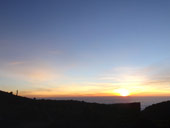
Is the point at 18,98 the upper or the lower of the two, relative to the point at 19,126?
upper

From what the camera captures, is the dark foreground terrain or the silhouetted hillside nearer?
the dark foreground terrain

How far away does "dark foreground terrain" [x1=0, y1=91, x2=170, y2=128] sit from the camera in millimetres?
29484

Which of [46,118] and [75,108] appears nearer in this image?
[46,118]

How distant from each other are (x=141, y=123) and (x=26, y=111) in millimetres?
16010

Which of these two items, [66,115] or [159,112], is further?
[159,112]

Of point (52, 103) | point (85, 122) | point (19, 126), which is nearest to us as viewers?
point (19, 126)

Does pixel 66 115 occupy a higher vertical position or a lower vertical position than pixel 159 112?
higher

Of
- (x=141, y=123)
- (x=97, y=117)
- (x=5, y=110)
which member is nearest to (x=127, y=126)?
(x=141, y=123)

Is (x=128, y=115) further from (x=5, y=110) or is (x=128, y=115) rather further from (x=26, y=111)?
(x=5, y=110)

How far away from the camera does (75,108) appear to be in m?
34.4

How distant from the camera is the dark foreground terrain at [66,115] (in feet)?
96.7

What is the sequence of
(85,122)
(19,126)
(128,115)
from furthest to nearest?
(128,115) → (85,122) → (19,126)

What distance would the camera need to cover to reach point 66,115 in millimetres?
32000

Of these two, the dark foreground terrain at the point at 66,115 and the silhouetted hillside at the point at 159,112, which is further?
the silhouetted hillside at the point at 159,112
